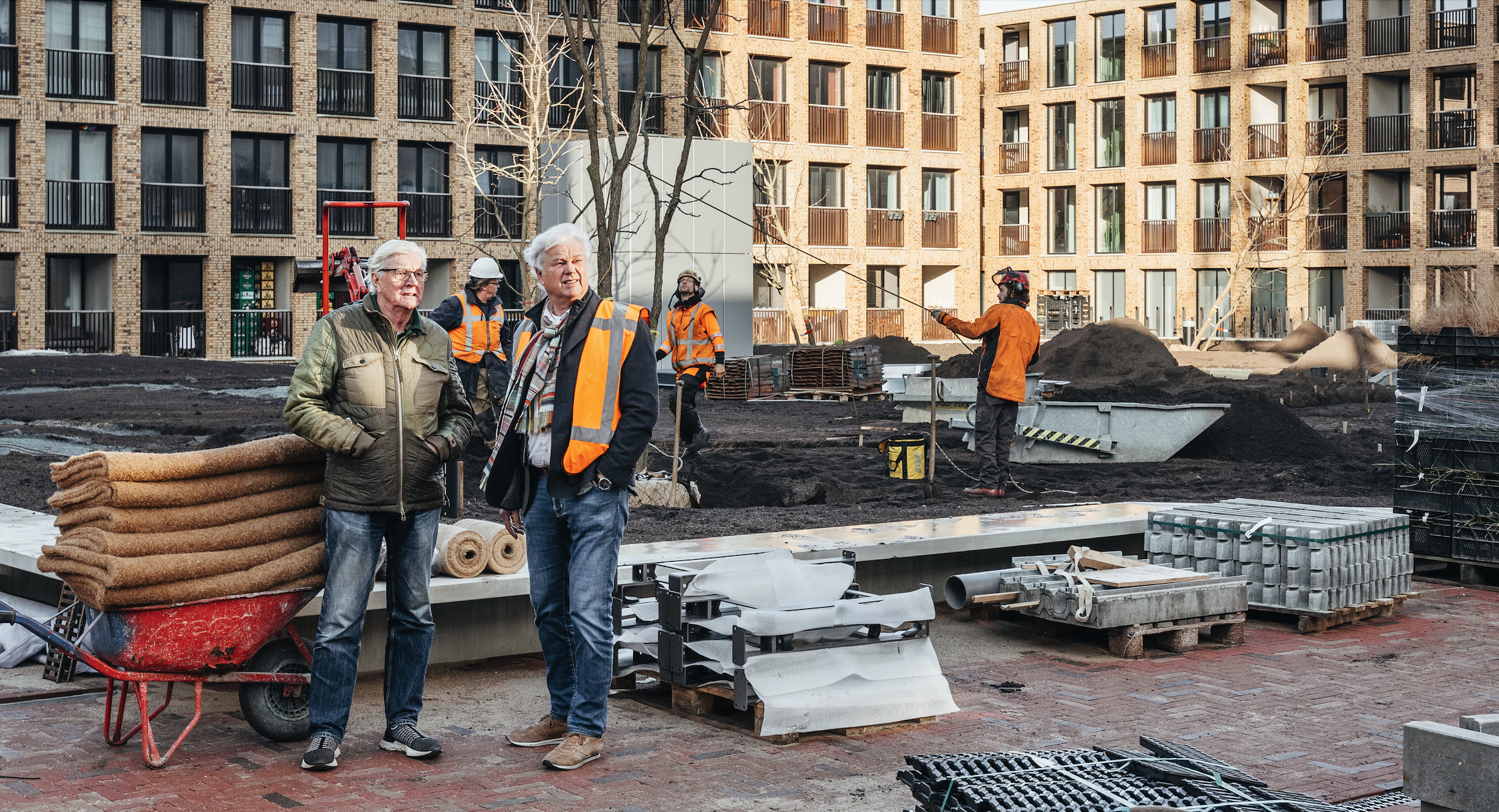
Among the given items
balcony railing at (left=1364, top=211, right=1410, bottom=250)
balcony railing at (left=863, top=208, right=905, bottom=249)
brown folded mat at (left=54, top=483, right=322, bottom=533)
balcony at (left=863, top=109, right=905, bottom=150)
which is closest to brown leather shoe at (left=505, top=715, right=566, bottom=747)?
brown folded mat at (left=54, top=483, right=322, bottom=533)

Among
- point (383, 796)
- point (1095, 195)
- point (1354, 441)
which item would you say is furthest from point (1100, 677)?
point (1095, 195)

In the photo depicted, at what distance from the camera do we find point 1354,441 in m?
20.3

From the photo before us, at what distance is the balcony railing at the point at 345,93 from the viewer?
1634 inches

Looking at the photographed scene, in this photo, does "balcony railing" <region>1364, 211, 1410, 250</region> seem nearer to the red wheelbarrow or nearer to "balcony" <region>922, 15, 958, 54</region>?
"balcony" <region>922, 15, 958, 54</region>

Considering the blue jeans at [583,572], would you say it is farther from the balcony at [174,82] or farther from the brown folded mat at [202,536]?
the balcony at [174,82]

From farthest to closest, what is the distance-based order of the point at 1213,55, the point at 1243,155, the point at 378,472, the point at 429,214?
the point at 1213,55
the point at 1243,155
the point at 429,214
the point at 378,472

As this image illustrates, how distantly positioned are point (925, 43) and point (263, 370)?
2708 cm

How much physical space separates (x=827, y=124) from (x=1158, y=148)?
1235 cm

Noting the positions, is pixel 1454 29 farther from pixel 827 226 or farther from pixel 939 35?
pixel 827 226

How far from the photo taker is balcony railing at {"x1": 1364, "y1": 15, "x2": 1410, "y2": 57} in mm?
48062

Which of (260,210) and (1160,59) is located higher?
(1160,59)

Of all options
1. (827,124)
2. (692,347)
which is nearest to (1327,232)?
(827,124)

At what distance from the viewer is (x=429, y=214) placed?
4262 centimetres

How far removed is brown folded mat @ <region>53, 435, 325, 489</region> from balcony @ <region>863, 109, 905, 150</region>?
4523 centimetres
